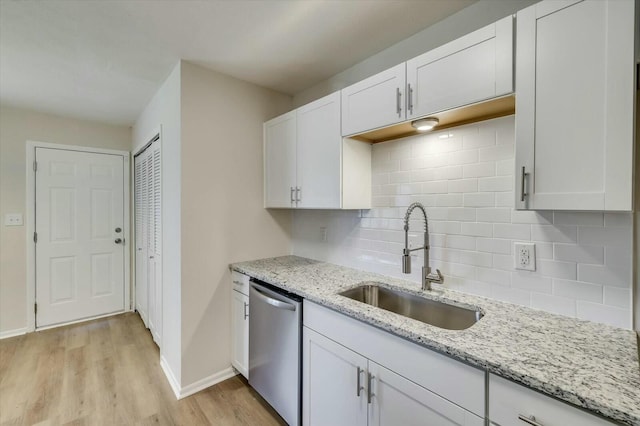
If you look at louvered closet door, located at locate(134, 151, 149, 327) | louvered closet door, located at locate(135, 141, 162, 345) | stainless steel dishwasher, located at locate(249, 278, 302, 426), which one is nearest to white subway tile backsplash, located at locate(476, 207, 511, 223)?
stainless steel dishwasher, located at locate(249, 278, 302, 426)

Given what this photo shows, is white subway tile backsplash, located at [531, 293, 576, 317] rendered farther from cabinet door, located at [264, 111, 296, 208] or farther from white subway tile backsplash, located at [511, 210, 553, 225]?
cabinet door, located at [264, 111, 296, 208]

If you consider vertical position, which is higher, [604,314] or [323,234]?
[323,234]

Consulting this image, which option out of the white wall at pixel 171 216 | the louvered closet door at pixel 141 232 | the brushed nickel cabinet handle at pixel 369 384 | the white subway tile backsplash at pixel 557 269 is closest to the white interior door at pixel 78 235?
the louvered closet door at pixel 141 232

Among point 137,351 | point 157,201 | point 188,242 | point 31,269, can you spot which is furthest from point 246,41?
point 31,269

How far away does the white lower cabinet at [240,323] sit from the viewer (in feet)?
7.04

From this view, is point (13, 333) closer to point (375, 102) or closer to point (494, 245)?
point (375, 102)

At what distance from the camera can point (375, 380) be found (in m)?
1.27

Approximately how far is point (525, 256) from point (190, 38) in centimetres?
229

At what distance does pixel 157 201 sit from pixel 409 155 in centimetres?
222

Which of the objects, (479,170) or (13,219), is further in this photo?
(13,219)

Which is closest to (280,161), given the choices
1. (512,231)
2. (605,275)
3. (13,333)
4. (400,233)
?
(400,233)

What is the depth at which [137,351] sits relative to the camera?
272 cm

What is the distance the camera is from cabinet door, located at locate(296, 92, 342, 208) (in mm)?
1913

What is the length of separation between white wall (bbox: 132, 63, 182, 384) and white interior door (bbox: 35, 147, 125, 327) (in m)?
1.58
